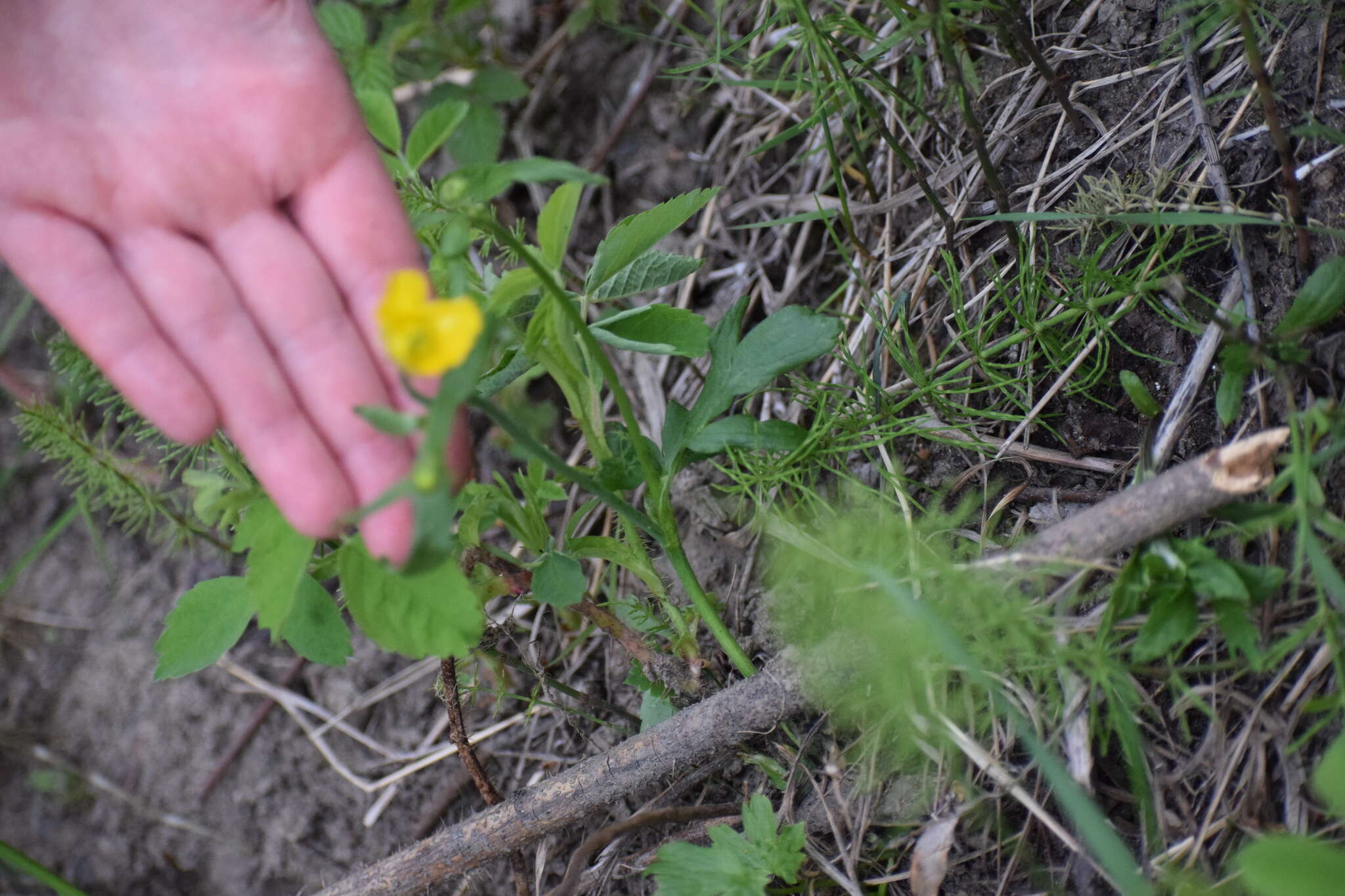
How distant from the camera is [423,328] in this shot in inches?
47.6

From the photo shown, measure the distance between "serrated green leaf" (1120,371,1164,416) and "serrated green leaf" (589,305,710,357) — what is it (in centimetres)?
76

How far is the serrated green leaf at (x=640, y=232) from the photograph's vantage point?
5.47 ft

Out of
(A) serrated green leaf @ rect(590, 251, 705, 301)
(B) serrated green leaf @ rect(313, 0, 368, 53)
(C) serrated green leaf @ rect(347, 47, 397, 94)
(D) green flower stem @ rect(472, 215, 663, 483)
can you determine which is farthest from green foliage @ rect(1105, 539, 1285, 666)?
(B) serrated green leaf @ rect(313, 0, 368, 53)

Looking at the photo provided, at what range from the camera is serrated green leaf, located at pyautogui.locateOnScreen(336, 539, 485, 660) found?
4.59ft

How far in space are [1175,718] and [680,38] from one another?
2.21 m

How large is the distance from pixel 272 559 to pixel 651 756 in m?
0.75

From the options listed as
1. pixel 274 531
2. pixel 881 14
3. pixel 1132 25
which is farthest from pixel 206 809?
pixel 1132 25

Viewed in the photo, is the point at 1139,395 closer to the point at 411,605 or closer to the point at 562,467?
the point at 562,467

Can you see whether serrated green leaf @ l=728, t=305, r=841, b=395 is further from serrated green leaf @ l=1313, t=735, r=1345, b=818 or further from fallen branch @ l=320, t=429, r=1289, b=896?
serrated green leaf @ l=1313, t=735, r=1345, b=818

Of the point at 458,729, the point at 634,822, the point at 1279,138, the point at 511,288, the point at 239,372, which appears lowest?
the point at 634,822

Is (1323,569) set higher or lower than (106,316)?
lower

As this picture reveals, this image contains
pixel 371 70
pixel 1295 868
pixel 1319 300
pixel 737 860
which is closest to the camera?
pixel 1295 868

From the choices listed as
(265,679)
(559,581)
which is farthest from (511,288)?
(265,679)

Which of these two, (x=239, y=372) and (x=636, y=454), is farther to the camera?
(x=636, y=454)
